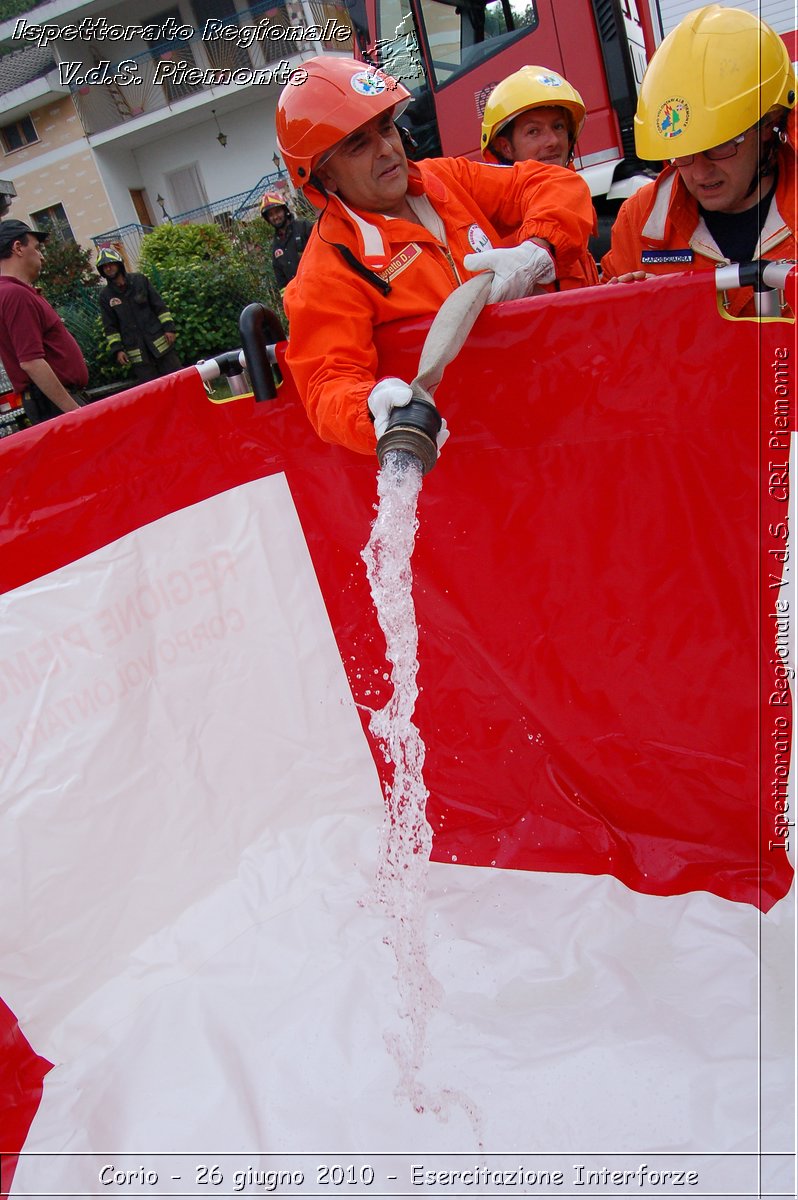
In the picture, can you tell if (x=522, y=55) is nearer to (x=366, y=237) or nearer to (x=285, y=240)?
(x=285, y=240)

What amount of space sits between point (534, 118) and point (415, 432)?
202 cm

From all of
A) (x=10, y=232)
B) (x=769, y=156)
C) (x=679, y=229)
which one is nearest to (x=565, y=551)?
(x=679, y=229)

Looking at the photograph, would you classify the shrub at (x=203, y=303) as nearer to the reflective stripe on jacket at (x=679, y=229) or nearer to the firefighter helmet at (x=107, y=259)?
the firefighter helmet at (x=107, y=259)

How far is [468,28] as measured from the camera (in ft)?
18.9

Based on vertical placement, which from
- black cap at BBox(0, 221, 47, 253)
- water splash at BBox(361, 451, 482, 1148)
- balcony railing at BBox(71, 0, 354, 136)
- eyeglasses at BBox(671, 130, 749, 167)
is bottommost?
water splash at BBox(361, 451, 482, 1148)

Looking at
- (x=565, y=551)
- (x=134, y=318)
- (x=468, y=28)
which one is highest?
(x=468, y=28)

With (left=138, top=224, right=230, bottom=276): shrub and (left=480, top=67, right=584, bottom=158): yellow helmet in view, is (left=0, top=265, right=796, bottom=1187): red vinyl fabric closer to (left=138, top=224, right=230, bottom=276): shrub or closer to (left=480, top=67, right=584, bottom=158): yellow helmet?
(left=480, top=67, right=584, bottom=158): yellow helmet

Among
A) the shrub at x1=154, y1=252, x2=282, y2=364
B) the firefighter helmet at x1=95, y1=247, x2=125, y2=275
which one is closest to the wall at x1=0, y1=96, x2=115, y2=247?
the shrub at x1=154, y1=252, x2=282, y2=364

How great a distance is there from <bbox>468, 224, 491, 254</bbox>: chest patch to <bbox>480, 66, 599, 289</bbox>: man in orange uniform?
96 centimetres

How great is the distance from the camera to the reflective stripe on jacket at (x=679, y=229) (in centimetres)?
181

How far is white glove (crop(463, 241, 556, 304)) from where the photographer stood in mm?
1757

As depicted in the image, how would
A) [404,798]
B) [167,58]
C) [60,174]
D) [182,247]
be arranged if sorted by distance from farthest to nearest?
[60,174], [167,58], [182,247], [404,798]

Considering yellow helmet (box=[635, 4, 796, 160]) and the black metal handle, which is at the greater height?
yellow helmet (box=[635, 4, 796, 160])

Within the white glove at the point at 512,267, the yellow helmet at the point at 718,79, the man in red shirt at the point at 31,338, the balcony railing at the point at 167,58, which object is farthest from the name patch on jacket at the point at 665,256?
the balcony railing at the point at 167,58
